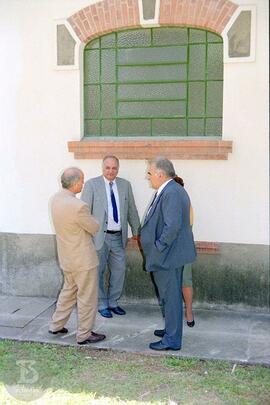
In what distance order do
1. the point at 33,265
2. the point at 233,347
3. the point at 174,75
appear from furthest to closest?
the point at 33,265 → the point at 174,75 → the point at 233,347

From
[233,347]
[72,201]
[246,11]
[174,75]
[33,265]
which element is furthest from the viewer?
[33,265]

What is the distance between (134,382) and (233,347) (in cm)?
116

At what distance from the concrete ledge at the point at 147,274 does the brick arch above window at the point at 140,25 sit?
43.9 inches

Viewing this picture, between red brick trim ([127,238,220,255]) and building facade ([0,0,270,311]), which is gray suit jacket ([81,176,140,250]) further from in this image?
red brick trim ([127,238,220,255])

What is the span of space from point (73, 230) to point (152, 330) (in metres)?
1.52

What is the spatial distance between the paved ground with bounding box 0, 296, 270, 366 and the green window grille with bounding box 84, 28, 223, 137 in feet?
7.07

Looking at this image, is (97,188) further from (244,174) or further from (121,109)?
(244,174)

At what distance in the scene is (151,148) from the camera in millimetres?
6074

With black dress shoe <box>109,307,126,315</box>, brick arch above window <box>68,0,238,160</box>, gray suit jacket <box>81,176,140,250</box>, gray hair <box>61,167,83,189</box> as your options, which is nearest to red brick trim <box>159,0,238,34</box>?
brick arch above window <box>68,0,238,160</box>

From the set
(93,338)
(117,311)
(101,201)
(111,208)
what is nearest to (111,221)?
(111,208)

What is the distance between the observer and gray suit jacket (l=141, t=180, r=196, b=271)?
15.0 feet

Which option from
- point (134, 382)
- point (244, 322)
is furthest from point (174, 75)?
point (134, 382)

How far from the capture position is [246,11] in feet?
18.6

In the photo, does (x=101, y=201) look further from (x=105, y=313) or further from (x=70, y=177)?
(x=105, y=313)
